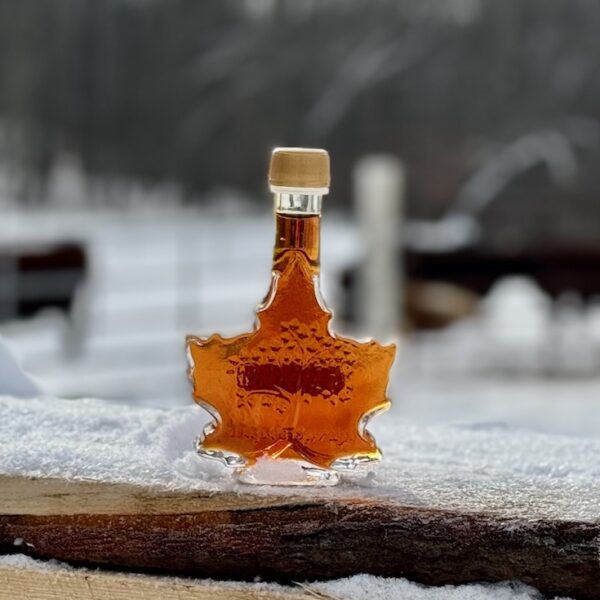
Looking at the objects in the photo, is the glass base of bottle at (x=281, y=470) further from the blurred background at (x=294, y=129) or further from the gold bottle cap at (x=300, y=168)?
the blurred background at (x=294, y=129)

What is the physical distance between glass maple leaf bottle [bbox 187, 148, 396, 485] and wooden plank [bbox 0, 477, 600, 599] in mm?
30

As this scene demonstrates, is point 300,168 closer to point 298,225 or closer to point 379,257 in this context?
point 298,225

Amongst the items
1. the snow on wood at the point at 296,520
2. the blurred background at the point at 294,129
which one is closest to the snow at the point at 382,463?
the snow on wood at the point at 296,520

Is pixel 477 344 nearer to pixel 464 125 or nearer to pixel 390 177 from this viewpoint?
pixel 390 177

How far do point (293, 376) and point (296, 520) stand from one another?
0.20ft

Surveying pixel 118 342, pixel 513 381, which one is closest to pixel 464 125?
pixel 513 381

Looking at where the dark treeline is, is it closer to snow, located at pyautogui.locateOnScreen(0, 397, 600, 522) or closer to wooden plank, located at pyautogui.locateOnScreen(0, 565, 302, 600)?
snow, located at pyautogui.locateOnScreen(0, 397, 600, 522)

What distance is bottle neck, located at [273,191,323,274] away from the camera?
0.39 metres

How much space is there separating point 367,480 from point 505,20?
3.77 meters

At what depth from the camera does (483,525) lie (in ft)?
1.16

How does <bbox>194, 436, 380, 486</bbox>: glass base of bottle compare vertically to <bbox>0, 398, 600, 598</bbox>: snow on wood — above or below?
above

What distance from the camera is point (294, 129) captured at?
3.97 meters

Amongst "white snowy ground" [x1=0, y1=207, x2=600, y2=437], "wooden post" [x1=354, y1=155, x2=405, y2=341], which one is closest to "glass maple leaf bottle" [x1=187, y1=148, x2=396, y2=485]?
"white snowy ground" [x1=0, y1=207, x2=600, y2=437]

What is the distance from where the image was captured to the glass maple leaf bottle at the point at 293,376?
15.6 inches
